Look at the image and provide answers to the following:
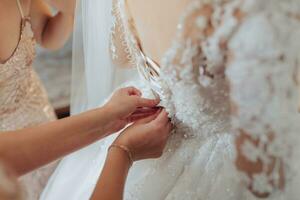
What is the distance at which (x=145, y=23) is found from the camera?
0.72m

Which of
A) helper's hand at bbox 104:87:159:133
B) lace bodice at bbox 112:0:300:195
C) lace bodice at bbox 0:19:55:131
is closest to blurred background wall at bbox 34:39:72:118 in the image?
lace bodice at bbox 0:19:55:131

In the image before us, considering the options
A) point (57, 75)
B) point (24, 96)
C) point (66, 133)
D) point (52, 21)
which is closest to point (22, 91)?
point (24, 96)

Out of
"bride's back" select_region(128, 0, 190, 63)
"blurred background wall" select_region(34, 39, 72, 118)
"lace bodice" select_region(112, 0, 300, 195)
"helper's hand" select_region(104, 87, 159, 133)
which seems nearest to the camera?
"lace bodice" select_region(112, 0, 300, 195)

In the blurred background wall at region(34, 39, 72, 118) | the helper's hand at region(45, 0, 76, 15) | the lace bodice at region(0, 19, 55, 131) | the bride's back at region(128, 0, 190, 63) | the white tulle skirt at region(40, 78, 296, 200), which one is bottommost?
the blurred background wall at region(34, 39, 72, 118)

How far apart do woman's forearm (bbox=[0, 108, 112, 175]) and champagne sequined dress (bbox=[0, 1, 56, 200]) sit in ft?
1.05

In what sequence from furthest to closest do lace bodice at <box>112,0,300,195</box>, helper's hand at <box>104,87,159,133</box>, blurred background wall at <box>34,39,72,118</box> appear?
blurred background wall at <box>34,39,72,118</box>, helper's hand at <box>104,87,159,133</box>, lace bodice at <box>112,0,300,195</box>

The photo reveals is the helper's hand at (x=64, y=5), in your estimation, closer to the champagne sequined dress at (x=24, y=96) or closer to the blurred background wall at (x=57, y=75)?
the champagne sequined dress at (x=24, y=96)

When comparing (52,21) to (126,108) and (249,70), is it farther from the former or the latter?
(249,70)

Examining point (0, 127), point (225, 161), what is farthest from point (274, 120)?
point (0, 127)

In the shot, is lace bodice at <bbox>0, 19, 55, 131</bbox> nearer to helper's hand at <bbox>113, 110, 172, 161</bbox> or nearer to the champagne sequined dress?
the champagne sequined dress

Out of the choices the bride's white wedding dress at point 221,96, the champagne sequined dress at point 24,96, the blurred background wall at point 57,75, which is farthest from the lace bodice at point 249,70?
the blurred background wall at point 57,75

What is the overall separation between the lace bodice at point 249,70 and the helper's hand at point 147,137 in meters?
0.09

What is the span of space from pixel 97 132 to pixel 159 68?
17 cm

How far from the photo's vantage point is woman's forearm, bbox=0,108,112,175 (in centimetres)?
73
